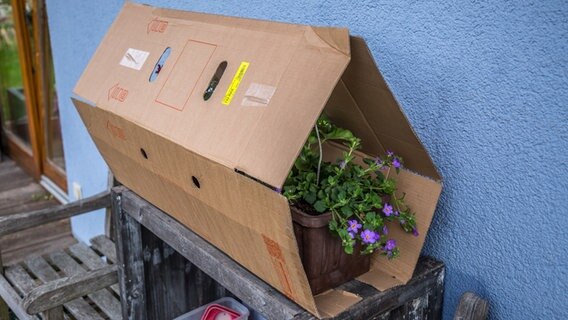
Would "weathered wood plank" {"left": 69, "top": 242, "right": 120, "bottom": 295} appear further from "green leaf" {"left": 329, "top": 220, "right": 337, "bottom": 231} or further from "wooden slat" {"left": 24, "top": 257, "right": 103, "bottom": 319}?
"green leaf" {"left": 329, "top": 220, "right": 337, "bottom": 231}

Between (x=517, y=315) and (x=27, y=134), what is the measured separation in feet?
12.8

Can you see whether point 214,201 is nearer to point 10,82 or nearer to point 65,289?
point 65,289

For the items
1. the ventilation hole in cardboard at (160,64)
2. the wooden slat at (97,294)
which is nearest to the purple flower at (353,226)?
the ventilation hole in cardboard at (160,64)

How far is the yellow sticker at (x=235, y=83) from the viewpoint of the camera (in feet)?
3.38

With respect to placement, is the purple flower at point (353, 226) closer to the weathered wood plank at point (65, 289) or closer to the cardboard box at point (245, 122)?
the cardboard box at point (245, 122)

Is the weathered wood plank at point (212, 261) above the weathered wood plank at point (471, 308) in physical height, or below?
below

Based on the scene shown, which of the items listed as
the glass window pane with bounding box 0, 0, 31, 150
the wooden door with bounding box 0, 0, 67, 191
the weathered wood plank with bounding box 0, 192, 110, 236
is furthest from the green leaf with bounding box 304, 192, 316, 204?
the glass window pane with bounding box 0, 0, 31, 150

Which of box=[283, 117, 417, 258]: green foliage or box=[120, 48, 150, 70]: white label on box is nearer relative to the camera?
box=[283, 117, 417, 258]: green foliage

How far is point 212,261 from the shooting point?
46.4 inches

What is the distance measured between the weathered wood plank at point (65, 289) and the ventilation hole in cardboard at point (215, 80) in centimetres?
87

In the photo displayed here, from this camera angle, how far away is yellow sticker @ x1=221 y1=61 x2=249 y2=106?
3.38 ft

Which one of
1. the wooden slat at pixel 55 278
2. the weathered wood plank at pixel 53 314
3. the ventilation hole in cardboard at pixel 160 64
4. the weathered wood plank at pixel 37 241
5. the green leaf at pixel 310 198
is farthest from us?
the weathered wood plank at pixel 37 241

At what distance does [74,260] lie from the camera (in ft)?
7.19

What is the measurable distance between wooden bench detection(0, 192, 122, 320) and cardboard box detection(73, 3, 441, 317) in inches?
19.1
